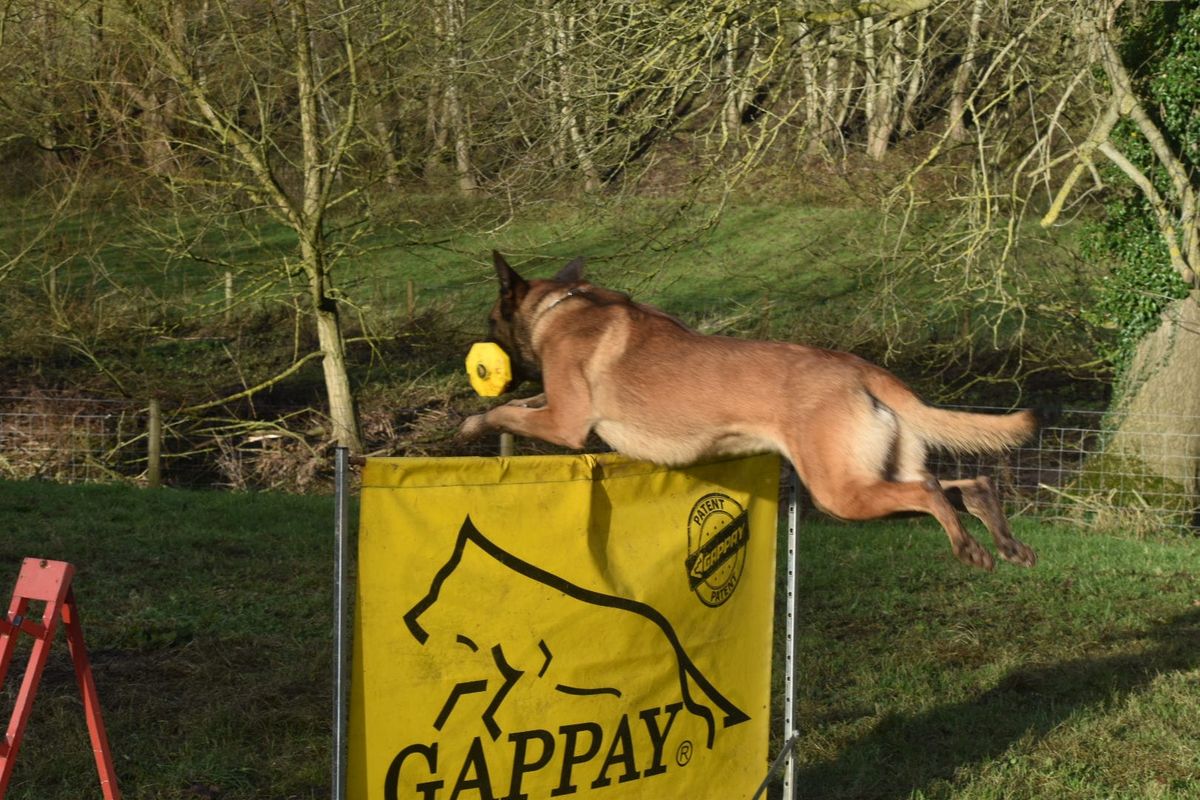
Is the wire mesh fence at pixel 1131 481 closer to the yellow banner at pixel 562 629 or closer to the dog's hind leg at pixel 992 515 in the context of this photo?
the dog's hind leg at pixel 992 515

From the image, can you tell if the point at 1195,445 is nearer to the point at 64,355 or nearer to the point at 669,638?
the point at 669,638

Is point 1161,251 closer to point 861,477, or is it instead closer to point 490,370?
point 861,477

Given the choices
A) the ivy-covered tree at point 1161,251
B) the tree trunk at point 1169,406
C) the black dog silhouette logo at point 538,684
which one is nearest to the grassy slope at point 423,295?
the ivy-covered tree at point 1161,251

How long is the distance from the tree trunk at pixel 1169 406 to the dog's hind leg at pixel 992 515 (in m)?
8.23

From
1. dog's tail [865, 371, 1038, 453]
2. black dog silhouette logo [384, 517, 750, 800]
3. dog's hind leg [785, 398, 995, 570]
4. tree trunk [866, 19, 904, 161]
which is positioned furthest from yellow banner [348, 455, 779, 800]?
tree trunk [866, 19, 904, 161]

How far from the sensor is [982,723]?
582cm

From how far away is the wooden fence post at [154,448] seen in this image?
13672 millimetres

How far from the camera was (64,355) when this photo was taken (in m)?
16.5

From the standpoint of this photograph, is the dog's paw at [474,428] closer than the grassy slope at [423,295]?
Yes

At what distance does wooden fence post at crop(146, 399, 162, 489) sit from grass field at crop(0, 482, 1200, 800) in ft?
10.2

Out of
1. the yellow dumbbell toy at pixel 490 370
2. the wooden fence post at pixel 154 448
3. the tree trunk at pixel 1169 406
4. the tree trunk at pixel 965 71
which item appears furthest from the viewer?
the wooden fence post at pixel 154 448

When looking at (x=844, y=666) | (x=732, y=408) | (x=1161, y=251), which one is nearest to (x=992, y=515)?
(x=732, y=408)

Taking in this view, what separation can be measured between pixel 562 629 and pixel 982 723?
2924 mm

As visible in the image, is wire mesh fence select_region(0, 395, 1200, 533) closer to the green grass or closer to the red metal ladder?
the green grass
